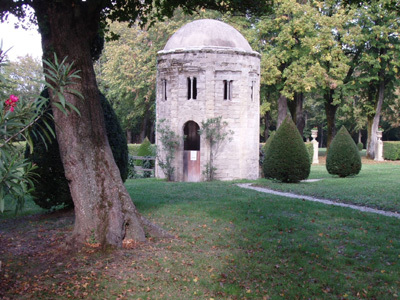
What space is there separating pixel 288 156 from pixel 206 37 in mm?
7415

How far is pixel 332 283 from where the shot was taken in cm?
608

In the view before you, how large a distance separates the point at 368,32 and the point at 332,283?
32.2 metres

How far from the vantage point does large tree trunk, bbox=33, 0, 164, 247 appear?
23.8 feet

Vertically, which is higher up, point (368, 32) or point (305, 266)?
point (368, 32)

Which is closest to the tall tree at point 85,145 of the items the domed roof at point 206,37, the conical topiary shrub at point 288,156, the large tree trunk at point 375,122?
the conical topiary shrub at point 288,156

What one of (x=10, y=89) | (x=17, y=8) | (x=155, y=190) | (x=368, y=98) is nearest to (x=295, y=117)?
(x=368, y=98)

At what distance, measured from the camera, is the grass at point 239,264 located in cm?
580

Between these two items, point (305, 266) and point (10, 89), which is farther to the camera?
point (305, 266)

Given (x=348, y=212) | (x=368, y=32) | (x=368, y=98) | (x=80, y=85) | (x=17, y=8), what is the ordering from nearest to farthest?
(x=80, y=85) < (x=17, y=8) < (x=348, y=212) < (x=368, y=32) < (x=368, y=98)

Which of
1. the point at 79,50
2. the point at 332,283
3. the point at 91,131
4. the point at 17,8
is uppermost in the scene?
the point at 17,8

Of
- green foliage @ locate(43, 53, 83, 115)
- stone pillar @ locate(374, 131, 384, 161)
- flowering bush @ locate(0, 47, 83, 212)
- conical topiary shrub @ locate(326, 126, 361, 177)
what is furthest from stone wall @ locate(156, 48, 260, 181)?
stone pillar @ locate(374, 131, 384, 161)

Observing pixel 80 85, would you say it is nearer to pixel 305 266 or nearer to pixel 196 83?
pixel 305 266

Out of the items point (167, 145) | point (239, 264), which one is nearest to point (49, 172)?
point (239, 264)

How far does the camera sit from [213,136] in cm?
2050
